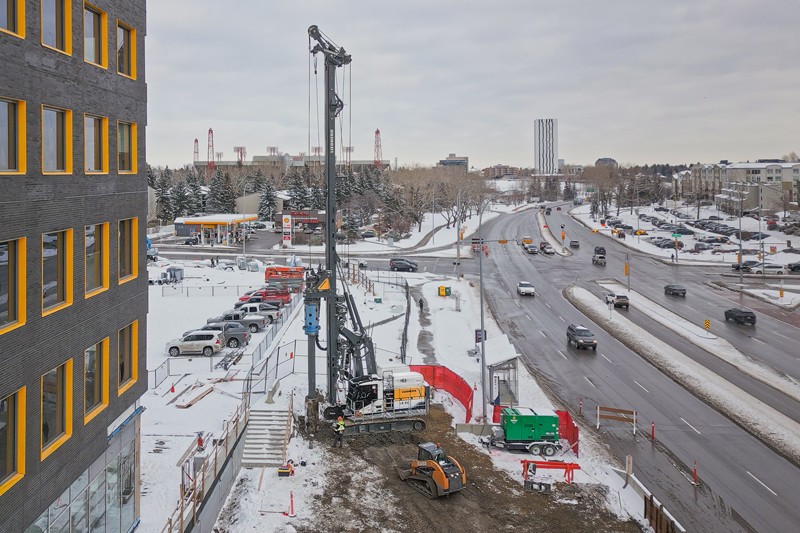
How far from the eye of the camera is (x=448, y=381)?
31.8 meters

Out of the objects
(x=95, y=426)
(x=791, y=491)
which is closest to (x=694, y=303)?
(x=791, y=491)

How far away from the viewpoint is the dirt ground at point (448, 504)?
63.0 feet

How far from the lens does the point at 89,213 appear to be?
15633mm

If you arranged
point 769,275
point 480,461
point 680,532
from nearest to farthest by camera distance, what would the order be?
point 680,532 < point 480,461 < point 769,275

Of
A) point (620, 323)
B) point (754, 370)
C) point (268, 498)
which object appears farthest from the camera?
point (620, 323)

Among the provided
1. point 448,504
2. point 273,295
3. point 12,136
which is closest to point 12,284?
point 12,136

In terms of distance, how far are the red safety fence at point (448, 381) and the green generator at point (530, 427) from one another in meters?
4.28

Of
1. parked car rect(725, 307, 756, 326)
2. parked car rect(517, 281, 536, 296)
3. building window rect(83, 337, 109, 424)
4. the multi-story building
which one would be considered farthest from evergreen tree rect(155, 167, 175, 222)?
building window rect(83, 337, 109, 424)

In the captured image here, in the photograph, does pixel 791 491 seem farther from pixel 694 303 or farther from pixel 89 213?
pixel 694 303

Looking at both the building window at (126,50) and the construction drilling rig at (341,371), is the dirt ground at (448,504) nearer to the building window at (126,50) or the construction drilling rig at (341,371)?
the construction drilling rig at (341,371)

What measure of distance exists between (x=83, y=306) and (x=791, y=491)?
931 inches

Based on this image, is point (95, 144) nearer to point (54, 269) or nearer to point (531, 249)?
point (54, 269)

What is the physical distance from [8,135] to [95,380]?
6980 mm

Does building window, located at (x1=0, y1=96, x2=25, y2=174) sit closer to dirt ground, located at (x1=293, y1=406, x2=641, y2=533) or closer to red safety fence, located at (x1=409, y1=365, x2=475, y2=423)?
dirt ground, located at (x1=293, y1=406, x2=641, y2=533)
